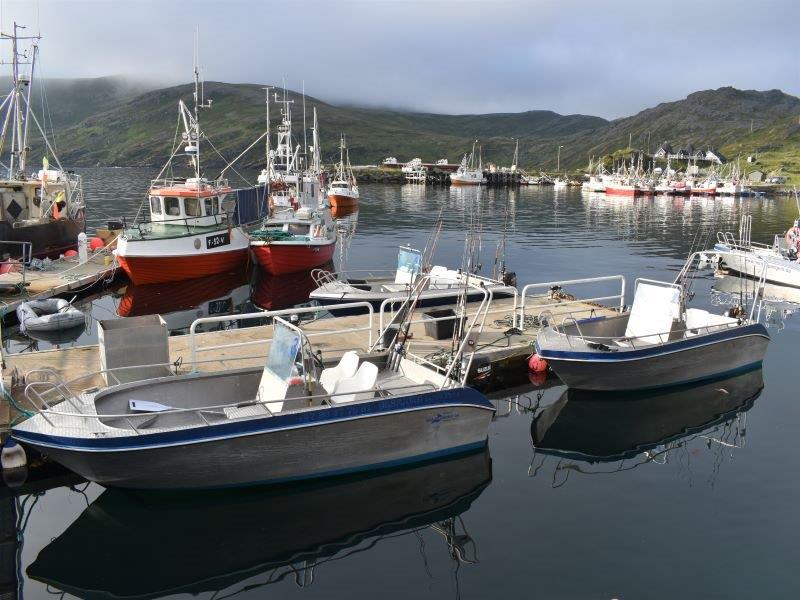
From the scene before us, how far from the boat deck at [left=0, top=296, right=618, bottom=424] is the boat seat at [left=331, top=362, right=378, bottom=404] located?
136cm

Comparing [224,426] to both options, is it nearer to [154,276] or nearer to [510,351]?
[510,351]

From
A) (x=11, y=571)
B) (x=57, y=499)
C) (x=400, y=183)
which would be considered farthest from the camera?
(x=400, y=183)

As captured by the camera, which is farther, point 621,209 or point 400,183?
point 400,183

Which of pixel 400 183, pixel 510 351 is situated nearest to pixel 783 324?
pixel 510 351

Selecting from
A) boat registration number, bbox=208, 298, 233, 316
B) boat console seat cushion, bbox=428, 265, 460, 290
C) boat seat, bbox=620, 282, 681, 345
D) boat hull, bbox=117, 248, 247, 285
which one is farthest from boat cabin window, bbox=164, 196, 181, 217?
boat seat, bbox=620, 282, 681, 345

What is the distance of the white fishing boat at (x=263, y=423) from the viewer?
405 inches

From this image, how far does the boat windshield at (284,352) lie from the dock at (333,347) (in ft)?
4.33

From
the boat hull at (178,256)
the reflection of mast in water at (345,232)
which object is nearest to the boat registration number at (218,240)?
the boat hull at (178,256)

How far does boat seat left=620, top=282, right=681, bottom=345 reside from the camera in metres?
16.7

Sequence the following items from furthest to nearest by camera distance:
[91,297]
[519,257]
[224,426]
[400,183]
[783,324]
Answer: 1. [400,183]
2. [519,257]
3. [91,297]
4. [783,324]
5. [224,426]

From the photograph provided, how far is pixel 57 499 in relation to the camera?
1124 centimetres

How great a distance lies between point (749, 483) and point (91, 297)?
24876mm

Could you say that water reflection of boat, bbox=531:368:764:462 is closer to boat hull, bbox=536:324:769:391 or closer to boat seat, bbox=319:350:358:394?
boat hull, bbox=536:324:769:391

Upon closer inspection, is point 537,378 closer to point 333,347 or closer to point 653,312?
point 653,312
